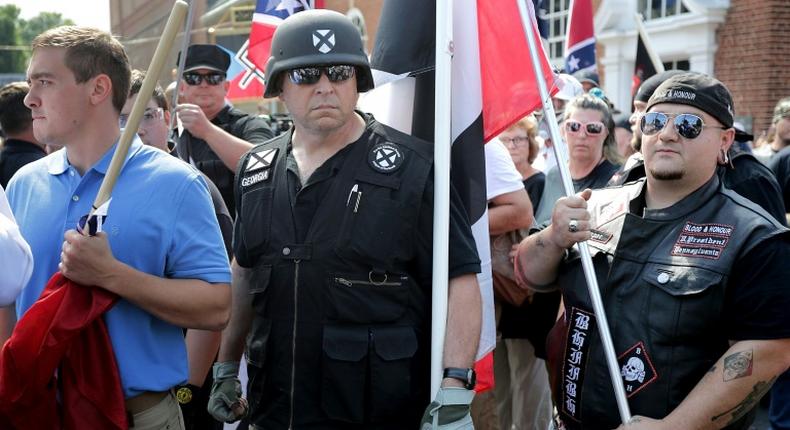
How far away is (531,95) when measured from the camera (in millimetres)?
3590

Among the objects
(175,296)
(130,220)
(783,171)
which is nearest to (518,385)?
(783,171)

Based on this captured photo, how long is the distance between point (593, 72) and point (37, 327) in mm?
6824

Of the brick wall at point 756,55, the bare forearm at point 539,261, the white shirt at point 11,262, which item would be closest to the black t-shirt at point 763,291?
the bare forearm at point 539,261

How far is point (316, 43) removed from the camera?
3074 millimetres

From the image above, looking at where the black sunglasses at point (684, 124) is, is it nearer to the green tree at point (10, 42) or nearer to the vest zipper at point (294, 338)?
the vest zipper at point (294, 338)

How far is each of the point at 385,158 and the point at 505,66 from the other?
791 mm

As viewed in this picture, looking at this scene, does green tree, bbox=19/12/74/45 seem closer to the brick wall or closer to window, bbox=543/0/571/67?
window, bbox=543/0/571/67

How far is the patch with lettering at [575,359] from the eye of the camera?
3.20 meters

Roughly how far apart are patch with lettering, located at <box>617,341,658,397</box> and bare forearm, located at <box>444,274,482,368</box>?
19.7 inches

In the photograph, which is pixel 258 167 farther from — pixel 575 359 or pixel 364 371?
pixel 575 359

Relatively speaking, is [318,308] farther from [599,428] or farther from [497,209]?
[497,209]

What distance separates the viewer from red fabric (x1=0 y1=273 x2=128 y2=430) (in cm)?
Result: 259

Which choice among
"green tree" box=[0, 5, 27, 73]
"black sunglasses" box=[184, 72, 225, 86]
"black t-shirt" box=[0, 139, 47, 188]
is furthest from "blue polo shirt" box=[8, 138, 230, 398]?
"green tree" box=[0, 5, 27, 73]

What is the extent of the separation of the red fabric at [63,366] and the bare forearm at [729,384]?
176 centimetres
